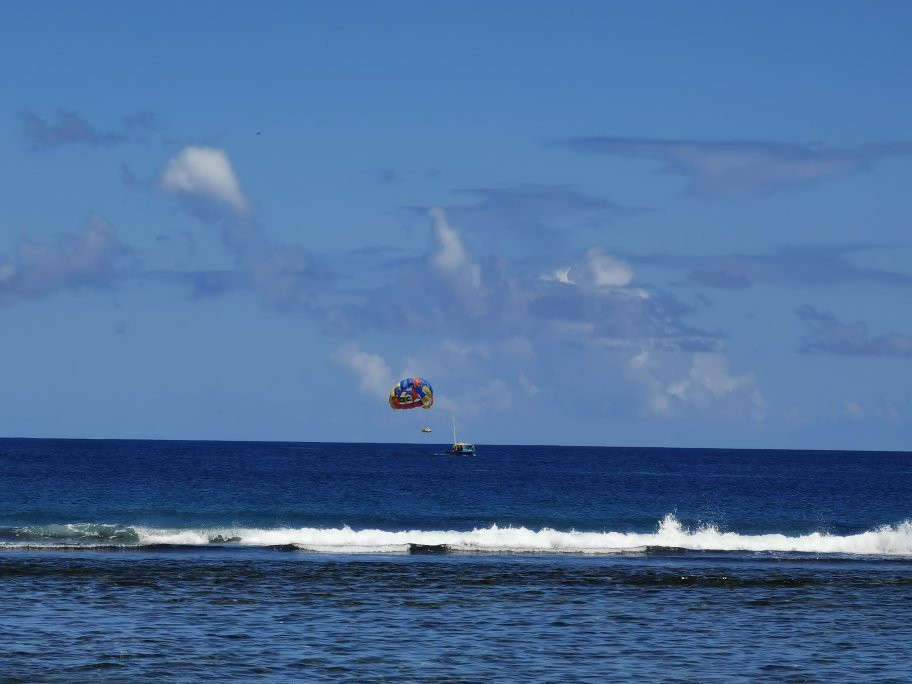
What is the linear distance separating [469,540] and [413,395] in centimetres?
5344

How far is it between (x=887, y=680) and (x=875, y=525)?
53.9m

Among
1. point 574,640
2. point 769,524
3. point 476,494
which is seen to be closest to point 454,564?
point 574,640

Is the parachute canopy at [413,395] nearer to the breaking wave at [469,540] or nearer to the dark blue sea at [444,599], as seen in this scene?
the dark blue sea at [444,599]

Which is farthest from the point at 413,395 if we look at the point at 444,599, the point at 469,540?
the point at 444,599

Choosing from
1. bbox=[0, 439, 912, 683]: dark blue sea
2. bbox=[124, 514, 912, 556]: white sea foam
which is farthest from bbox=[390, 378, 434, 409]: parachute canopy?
bbox=[124, 514, 912, 556]: white sea foam

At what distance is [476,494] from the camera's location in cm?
10331

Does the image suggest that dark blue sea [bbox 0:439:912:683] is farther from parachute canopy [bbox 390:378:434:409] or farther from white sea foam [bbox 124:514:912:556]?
parachute canopy [bbox 390:378:434:409]

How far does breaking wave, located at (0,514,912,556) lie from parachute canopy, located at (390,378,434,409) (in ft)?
167

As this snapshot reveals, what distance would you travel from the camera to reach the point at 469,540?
56.6 m

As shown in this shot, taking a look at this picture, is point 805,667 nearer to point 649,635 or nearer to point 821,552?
point 649,635

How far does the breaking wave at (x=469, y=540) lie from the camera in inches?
2088

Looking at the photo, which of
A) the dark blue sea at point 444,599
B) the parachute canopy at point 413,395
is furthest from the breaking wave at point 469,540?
the parachute canopy at point 413,395

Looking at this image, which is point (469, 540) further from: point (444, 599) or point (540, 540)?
point (444, 599)

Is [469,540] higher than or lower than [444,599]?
higher
